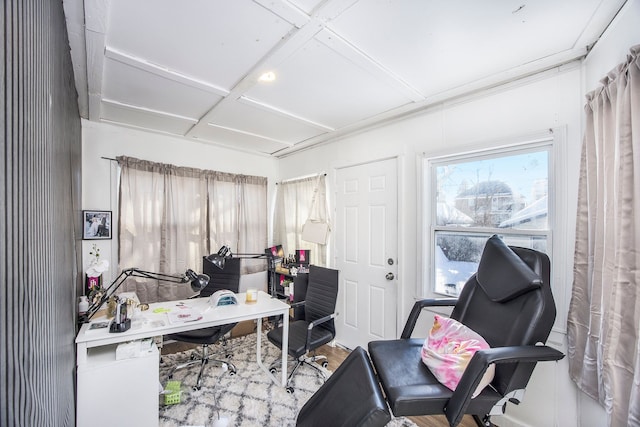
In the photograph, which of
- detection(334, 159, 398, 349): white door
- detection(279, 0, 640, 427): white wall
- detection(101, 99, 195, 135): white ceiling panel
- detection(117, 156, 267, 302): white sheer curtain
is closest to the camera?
detection(279, 0, 640, 427): white wall

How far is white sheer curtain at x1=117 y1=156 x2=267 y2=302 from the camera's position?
9.61 ft

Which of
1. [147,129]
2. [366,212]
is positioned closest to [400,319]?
[366,212]

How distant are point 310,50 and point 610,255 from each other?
191 cm

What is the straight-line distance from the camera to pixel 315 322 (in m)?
2.24

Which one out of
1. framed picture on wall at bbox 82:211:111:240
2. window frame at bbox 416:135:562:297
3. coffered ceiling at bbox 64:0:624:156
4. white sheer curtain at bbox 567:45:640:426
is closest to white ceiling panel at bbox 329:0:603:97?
coffered ceiling at bbox 64:0:624:156

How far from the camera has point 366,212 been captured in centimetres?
289

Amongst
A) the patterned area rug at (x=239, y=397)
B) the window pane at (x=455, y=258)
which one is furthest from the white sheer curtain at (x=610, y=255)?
the patterned area rug at (x=239, y=397)

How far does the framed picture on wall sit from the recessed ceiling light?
2.36 m

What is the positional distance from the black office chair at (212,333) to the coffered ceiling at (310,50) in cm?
170

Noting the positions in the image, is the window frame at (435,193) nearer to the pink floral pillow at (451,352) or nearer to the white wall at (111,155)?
the pink floral pillow at (451,352)

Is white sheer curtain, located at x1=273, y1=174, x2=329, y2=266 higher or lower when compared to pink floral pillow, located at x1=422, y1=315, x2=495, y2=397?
higher

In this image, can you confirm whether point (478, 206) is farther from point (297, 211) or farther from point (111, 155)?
point (111, 155)

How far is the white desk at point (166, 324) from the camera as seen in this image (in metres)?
1.59

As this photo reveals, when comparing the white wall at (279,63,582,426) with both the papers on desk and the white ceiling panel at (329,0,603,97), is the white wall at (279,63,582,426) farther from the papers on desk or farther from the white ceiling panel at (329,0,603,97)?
the papers on desk
